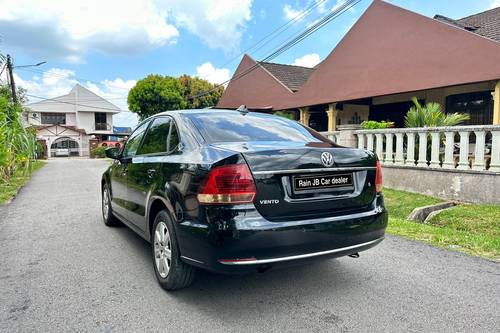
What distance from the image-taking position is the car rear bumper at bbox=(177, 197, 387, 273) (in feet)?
8.41

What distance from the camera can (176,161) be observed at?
10.4ft

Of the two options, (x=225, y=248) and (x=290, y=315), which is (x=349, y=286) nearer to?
(x=290, y=315)

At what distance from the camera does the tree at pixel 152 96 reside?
107ft

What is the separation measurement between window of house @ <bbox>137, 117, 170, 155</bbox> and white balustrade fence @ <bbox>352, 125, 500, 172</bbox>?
5837mm

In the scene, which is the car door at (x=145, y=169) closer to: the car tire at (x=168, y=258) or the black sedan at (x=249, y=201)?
the black sedan at (x=249, y=201)

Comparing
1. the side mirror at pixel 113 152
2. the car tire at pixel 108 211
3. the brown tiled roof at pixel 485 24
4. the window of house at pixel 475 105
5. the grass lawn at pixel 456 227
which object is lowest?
the grass lawn at pixel 456 227

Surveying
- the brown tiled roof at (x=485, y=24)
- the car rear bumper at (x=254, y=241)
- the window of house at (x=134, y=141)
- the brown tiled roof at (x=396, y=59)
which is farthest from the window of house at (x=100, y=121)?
the car rear bumper at (x=254, y=241)

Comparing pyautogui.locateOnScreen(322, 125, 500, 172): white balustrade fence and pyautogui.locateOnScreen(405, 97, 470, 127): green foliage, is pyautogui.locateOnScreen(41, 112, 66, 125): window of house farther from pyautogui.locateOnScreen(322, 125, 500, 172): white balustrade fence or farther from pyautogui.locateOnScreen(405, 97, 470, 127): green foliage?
pyautogui.locateOnScreen(405, 97, 470, 127): green foliage

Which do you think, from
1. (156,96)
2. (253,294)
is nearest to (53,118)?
(156,96)

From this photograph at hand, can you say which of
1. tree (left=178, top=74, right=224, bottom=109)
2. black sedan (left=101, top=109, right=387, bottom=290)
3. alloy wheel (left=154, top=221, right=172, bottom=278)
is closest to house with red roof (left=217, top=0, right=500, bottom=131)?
black sedan (left=101, top=109, right=387, bottom=290)

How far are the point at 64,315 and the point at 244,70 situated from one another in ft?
66.7

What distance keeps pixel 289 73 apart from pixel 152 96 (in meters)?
16.1

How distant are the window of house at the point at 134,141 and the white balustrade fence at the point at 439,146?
593 cm

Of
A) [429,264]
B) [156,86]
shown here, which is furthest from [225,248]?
[156,86]
